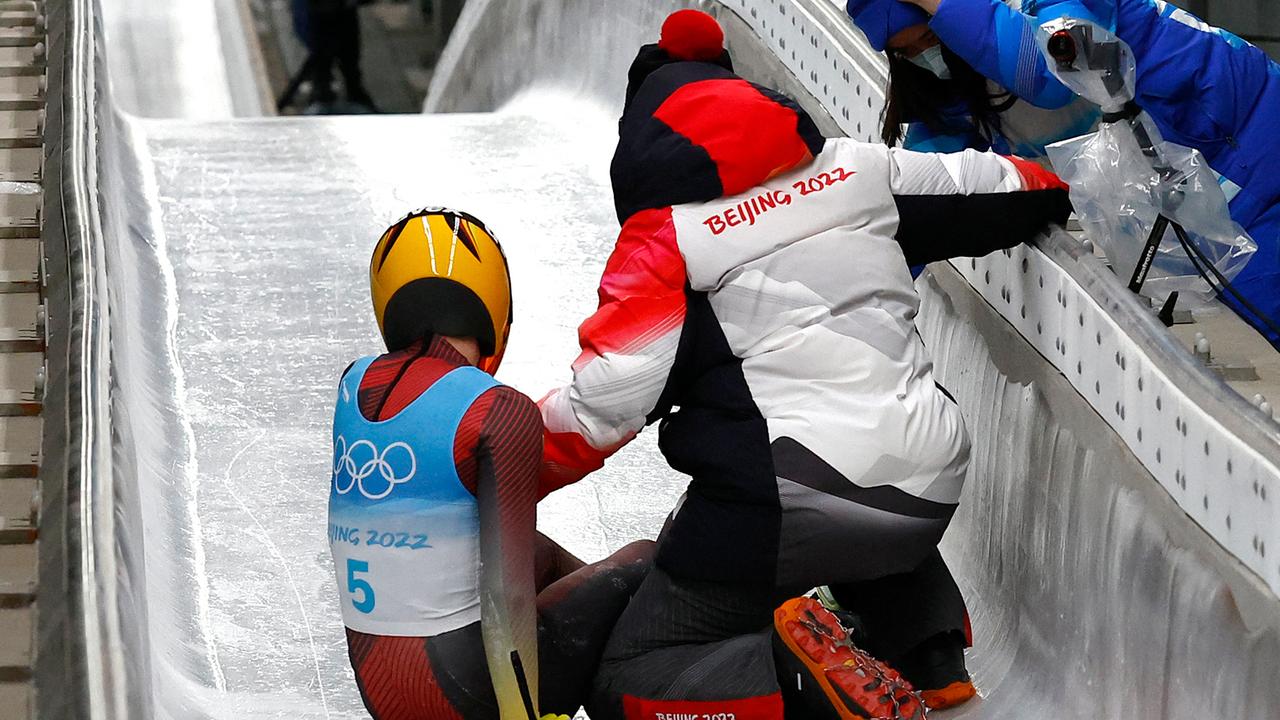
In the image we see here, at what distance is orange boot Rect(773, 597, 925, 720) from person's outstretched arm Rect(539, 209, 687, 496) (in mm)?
353

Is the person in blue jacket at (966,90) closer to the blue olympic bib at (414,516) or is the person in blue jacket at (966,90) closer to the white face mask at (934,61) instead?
the white face mask at (934,61)

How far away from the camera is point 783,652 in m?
2.21

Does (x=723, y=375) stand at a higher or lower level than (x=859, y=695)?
higher

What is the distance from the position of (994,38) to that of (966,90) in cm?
26

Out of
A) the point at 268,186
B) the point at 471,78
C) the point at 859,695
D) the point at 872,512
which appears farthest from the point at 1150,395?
the point at 471,78

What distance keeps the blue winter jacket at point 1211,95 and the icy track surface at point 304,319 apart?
3.72ft

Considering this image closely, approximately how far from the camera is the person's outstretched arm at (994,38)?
2.55 m

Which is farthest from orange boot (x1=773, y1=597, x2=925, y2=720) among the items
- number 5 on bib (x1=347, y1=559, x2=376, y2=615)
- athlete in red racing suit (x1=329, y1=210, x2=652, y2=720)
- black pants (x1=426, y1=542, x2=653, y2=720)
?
number 5 on bib (x1=347, y1=559, x2=376, y2=615)

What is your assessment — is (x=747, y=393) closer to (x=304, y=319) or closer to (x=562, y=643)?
(x=562, y=643)

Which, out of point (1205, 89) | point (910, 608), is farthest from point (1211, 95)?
point (910, 608)

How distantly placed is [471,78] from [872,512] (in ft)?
22.8

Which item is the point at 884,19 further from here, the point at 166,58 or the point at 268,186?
the point at 166,58

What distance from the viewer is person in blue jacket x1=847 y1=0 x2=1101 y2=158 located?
259 cm

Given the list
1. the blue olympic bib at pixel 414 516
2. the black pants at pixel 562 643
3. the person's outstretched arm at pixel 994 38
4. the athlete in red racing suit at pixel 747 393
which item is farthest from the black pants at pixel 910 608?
the person's outstretched arm at pixel 994 38
